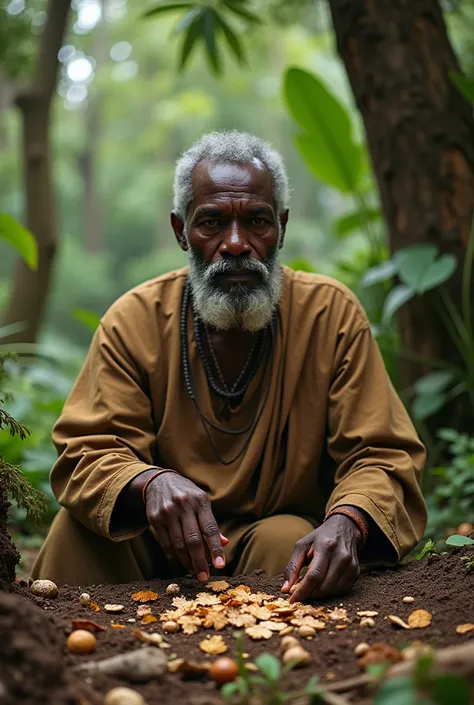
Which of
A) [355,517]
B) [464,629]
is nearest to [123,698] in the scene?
[464,629]

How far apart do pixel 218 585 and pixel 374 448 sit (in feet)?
2.28

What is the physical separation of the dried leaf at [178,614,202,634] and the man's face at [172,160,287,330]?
1.08m

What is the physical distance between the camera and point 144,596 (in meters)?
2.25

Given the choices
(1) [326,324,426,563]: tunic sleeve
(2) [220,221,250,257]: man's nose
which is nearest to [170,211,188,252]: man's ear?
(2) [220,221,250,257]: man's nose

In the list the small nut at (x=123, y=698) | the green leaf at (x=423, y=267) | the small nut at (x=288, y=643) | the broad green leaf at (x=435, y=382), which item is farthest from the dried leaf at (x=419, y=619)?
the broad green leaf at (x=435, y=382)

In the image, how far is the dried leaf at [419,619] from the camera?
6.15 ft

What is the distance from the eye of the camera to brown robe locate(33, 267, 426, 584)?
264 cm

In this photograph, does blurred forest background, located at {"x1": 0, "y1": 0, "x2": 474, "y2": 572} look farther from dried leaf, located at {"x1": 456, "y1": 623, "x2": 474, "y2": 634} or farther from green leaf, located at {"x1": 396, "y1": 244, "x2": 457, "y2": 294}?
dried leaf, located at {"x1": 456, "y1": 623, "x2": 474, "y2": 634}

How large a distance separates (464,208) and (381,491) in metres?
1.95

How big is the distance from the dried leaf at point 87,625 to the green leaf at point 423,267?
2.25 metres

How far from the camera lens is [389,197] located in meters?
4.07

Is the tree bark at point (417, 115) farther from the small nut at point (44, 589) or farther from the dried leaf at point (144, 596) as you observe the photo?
the small nut at point (44, 589)

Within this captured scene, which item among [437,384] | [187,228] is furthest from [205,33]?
[437,384]

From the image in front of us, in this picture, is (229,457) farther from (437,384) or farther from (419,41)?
(419,41)
